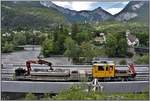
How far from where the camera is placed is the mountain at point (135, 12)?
2.38 m

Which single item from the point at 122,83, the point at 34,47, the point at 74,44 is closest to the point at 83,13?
the point at 74,44

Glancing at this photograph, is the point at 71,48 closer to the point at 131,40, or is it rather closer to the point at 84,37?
→ the point at 84,37

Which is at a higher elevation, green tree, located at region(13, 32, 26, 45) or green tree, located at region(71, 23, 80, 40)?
green tree, located at region(71, 23, 80, 40)

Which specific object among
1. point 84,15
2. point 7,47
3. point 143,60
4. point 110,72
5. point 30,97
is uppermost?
point 84,15

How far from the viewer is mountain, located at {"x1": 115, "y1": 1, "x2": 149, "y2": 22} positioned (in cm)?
238

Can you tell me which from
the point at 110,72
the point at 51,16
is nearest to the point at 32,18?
the point at 51,16

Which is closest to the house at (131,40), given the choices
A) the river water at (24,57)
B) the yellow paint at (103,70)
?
the yellow paint at (103,70)

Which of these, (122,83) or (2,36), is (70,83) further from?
(2,36)

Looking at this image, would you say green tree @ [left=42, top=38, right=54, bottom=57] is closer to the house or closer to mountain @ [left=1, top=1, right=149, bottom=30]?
mountain @ [left=1, top=1, right=149, bottom=30]

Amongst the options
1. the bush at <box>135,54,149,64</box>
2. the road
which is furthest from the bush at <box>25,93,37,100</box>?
the bush at <box>135,54,149,64</box>

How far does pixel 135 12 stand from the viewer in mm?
2500

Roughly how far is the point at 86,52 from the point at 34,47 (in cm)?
40

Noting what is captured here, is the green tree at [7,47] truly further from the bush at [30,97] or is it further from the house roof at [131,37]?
the house roof at [131,37]

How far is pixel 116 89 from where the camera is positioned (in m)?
2.52
